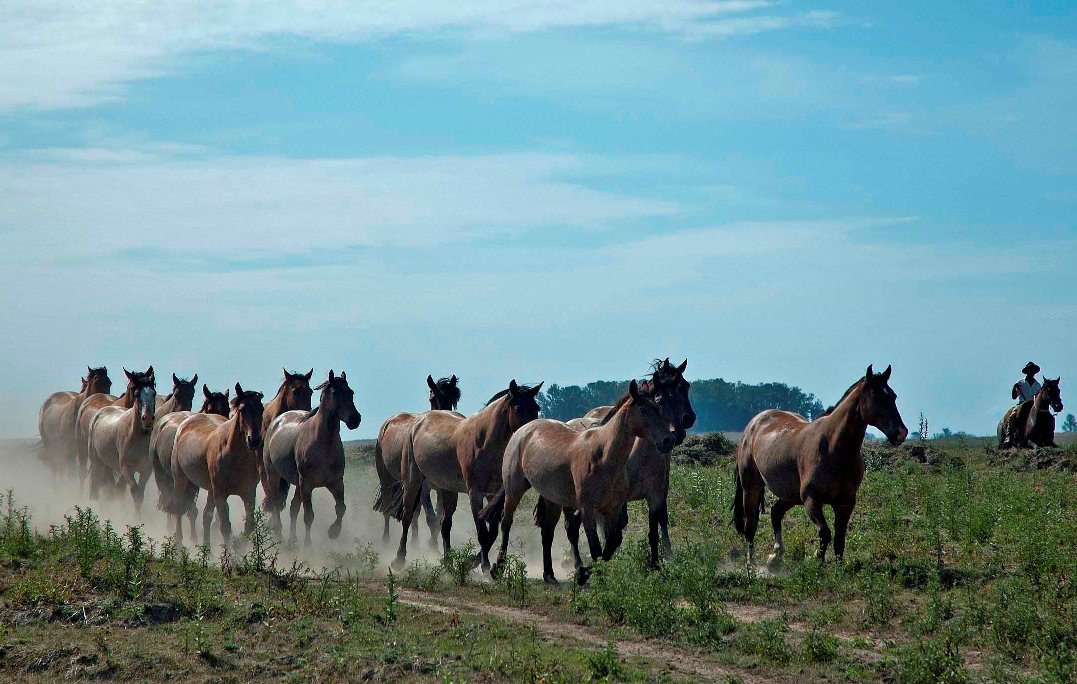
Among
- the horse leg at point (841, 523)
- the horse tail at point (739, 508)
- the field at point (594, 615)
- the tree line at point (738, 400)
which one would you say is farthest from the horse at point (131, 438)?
the tree line at point (738, 400)

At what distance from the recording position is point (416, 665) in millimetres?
9828

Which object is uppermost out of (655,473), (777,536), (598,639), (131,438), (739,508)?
(131,438)

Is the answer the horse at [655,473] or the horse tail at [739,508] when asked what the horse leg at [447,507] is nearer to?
the horse at [655,473]

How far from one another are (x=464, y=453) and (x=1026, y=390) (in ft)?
67.8

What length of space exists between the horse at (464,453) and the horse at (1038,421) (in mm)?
→ 17603

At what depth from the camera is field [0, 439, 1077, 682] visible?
9.85 m

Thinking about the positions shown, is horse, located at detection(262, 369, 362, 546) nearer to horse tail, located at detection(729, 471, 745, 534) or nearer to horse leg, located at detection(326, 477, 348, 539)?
horse leg, located at detection(326, 477, 348, 539)

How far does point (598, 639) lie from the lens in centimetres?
1112

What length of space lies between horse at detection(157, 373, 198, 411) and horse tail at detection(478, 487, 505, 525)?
1007cm

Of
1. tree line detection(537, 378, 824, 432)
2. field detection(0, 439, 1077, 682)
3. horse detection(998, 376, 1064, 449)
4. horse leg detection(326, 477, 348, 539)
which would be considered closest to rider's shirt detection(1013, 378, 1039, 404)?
horse detection(998, 376, 1064, 449)

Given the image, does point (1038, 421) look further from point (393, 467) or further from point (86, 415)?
point (86, 415)

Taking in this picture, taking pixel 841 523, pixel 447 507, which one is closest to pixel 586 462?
pixel 841 523

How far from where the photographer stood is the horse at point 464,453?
53.2 feet

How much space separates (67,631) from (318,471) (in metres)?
7.60
